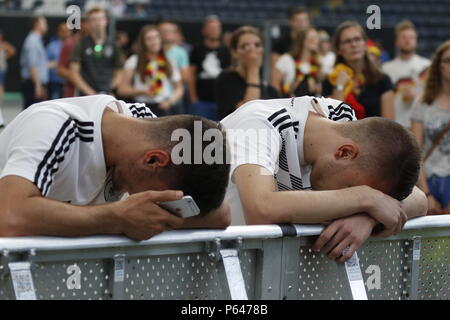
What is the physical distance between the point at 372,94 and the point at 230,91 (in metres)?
1.35

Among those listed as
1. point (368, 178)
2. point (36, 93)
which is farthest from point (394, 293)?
point (36, 93)

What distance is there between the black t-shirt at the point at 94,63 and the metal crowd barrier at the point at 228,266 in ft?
24.5

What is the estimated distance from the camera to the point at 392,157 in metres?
3.25

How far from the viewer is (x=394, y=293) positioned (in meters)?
3.23

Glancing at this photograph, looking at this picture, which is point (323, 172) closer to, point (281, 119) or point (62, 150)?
point (281, 119)

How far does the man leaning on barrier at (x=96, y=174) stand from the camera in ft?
8.86

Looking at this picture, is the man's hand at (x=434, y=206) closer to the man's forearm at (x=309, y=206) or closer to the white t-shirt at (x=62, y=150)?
the man's forearm at (x=309, y=206)

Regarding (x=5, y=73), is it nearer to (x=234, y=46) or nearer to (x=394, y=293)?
(x=234, y=46)

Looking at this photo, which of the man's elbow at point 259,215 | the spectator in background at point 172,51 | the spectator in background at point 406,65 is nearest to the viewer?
the man's elbow at point 259,215

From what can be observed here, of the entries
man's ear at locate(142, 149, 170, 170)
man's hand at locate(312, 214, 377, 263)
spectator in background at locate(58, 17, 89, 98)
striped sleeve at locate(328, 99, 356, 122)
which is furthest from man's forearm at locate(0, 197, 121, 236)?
spectator in background at locate(58, 17, 89, 98)

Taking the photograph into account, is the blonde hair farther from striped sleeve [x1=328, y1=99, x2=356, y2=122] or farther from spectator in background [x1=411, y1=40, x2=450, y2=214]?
striped sleeve [x1=328, y1=99, x2=356, y2=122]

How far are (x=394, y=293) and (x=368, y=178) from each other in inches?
16.6

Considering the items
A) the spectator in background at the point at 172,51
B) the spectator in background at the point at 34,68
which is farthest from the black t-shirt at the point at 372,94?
the spectator in background at the point at 34,68

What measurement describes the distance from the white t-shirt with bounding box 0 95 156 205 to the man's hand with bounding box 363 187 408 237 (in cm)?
91
